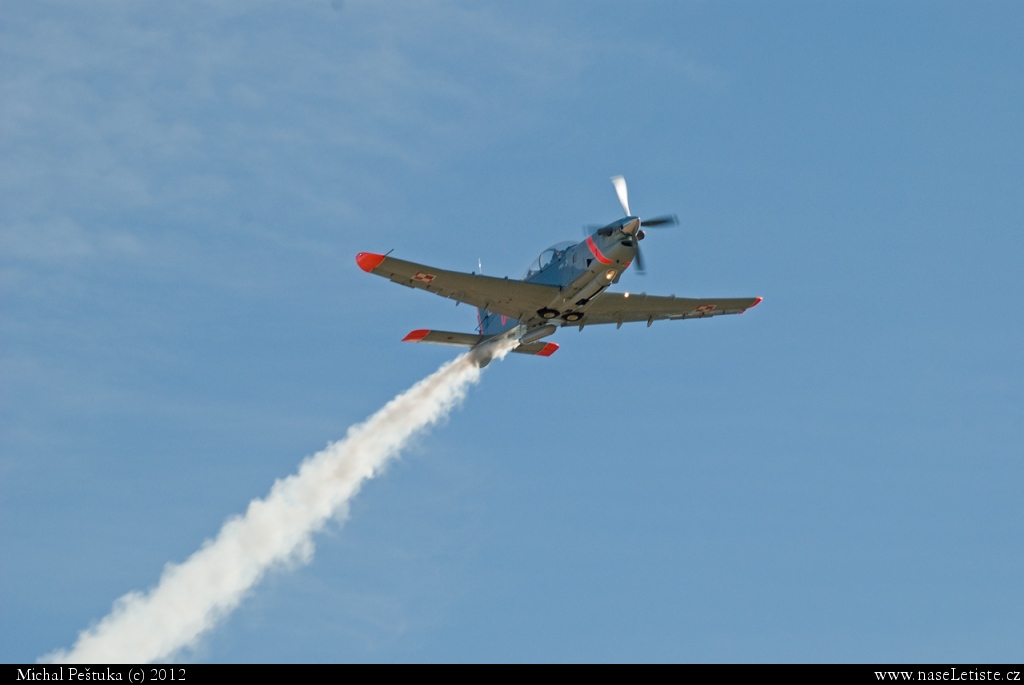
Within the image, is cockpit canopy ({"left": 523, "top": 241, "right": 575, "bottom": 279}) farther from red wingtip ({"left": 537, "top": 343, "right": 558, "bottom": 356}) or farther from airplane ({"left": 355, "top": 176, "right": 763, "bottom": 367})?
red wingtip ({"left": 537, "top": 343, "right": 558, "bottom": 356})

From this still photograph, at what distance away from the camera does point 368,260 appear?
41781 mm

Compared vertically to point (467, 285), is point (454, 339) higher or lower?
higher

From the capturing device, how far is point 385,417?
49.4 meters

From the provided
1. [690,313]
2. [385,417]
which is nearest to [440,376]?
[385,417]

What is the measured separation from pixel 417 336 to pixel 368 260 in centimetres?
705

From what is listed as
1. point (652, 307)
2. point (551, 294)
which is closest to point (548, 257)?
point (551, 294)

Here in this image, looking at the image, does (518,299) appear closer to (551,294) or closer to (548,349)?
(551,294)

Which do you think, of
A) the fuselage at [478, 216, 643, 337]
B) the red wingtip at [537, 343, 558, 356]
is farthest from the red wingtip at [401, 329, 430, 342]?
the red wingtip at [537, 343, 558, 356]

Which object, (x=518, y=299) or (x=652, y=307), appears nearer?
(x=518, y=299)

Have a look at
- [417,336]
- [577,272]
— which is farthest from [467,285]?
[417,336]
